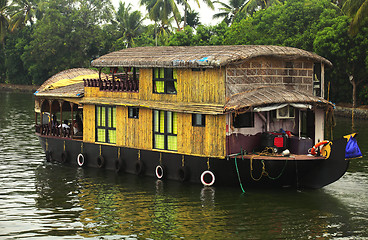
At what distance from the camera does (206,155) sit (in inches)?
783

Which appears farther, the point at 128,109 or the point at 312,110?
the point at 128,109

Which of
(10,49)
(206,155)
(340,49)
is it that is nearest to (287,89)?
(206,155)

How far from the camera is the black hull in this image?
19016mm

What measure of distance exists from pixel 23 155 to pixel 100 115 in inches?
241

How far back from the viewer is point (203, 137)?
65.6 feet

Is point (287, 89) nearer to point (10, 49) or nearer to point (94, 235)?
point (94, 235)

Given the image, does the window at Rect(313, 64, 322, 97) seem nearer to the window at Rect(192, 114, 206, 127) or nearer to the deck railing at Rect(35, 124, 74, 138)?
the window at Rect(192, 114, 206, 127)

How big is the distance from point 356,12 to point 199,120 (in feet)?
72.5

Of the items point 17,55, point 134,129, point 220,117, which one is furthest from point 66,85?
point 17,55

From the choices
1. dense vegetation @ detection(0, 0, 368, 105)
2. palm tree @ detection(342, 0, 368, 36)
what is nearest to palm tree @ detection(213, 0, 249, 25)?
dense vegetation @ detection(0, 0, 368, 105)

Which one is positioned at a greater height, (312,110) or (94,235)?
(312,110)

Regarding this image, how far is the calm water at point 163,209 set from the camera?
15.9 m

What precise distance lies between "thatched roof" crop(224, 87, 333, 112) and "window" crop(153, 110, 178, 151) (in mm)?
2508

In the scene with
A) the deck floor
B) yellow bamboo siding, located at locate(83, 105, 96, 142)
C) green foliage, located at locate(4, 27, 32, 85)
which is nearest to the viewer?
the deck floor
